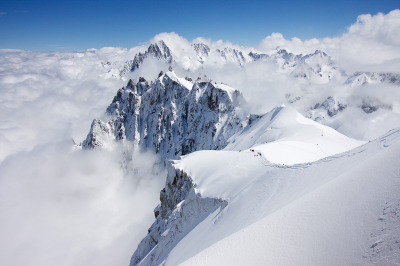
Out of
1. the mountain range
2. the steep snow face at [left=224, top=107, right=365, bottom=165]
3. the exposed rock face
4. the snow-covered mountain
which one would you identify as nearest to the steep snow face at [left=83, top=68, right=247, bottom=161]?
the steep snow face at [left=224, top=107, right=365, bottom=165]

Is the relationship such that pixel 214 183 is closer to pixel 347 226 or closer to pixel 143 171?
pixel 347 226

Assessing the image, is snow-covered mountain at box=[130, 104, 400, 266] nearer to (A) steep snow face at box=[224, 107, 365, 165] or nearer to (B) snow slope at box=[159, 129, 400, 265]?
(B) snow slope at box=[159, 129, 400, 265]

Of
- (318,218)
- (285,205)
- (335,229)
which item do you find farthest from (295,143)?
(335,229)

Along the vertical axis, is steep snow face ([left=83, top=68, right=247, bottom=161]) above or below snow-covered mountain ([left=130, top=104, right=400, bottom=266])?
above

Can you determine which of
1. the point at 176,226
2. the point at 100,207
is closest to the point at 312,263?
the point at 176,226

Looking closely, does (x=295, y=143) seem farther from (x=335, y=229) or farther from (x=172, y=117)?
(x=172, y=117)

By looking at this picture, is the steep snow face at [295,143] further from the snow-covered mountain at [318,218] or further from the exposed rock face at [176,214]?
the exposed rock face at [176,214]
